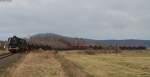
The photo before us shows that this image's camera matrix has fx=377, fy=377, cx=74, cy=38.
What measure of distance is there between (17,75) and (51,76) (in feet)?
7.07

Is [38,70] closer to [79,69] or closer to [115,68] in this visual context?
[79,69]

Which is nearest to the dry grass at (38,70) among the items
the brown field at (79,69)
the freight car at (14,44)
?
the brown field at (79,69)

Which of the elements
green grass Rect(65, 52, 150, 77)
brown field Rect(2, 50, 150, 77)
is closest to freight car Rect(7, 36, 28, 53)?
green grass Rect(65, 52, 150, 77)

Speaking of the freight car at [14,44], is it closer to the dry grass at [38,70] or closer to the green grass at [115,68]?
the green grass at [115,68]

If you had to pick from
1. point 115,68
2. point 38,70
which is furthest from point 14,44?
point 38,70

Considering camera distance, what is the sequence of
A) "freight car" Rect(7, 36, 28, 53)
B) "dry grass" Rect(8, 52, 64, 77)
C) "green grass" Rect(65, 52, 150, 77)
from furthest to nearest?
1. "freight car" Rect(7, 36, 28, 53)
2. "green grass" Rect(65, 52, 150, 77)
3. "dry grass" Rect(8, 52, 64, 77)

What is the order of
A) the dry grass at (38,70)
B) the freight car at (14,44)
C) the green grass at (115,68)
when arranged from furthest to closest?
1. the freight car at (14,44)
2. the green grass at (115,68)
3. the dry grass at (38,70)

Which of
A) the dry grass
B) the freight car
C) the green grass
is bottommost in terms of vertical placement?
the green grass

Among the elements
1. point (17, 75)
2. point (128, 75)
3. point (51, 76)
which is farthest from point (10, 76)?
point (128, 75)

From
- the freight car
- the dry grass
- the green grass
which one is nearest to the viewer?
→ the dry grass

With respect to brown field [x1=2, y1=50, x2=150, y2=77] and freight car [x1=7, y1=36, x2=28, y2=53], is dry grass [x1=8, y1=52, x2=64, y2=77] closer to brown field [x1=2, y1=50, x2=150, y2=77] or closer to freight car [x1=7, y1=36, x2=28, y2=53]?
brown field [x1=2, y1=50, x2=150, y2=77]

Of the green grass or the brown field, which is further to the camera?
the green grass

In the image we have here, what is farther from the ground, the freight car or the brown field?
the freight car

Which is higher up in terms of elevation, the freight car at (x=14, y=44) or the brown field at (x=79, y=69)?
the freight car at (x=14, y=44)
